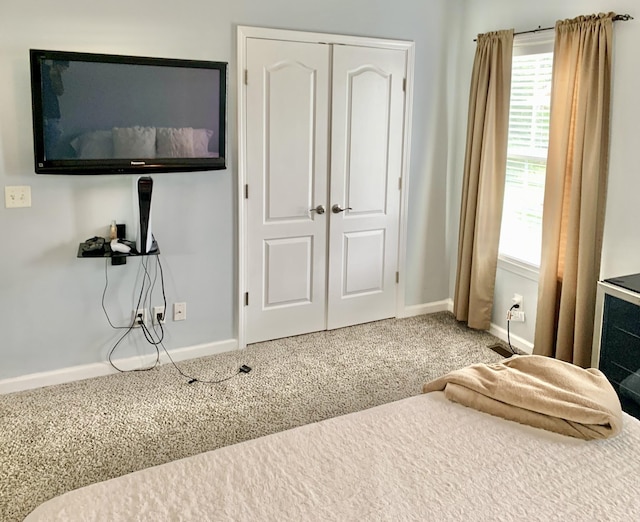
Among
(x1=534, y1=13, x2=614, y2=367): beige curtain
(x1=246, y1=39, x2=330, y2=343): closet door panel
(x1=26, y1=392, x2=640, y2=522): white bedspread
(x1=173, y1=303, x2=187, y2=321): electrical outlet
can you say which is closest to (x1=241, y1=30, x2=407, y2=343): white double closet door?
(x1=246, y1=39, x2=330, y2=343): closet door panel

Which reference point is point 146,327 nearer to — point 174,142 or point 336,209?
point 174,142

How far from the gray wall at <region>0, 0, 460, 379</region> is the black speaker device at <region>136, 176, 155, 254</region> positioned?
0.55ft

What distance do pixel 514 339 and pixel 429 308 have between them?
0.77 m

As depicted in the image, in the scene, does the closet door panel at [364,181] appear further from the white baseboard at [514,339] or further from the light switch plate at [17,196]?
the light switch plate at [17,196]

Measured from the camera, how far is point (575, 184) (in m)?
3.35

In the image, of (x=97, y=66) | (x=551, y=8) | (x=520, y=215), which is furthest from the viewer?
(x=520, y=215)

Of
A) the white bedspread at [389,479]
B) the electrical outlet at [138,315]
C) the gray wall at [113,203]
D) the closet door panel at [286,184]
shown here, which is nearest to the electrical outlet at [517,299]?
the closet door panel at [286,184]

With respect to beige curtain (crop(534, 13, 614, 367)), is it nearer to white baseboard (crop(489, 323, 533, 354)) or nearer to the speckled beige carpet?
white baseboard (crop(489, 323, 533, 354))

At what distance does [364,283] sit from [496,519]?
2.86 meters

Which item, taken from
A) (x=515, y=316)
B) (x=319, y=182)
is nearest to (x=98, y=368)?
(x=319, y=182)

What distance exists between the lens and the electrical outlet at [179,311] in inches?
146

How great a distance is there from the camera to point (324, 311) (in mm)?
4262

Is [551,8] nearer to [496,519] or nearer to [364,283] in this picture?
[364,283]

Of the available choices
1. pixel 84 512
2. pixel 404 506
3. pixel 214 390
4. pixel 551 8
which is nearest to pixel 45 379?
pixel 214 390
